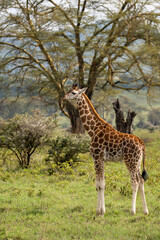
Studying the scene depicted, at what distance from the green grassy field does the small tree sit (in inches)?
49.4

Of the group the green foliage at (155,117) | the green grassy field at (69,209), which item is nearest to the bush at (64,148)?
the green grassy field at (69,209)

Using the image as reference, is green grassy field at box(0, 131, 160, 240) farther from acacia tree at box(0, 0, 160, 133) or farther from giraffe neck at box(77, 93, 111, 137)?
acacia tree at box(0, 0, 160, 133)

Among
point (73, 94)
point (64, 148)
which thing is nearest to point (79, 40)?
point (64, 148)

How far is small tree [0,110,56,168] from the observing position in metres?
10.9

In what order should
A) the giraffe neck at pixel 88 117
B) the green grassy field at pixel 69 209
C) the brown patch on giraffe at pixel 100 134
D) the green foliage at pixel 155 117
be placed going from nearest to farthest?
the green grassy field at pixel 69 209
the brown patch on giraffe at pixel 100 134
the giraffe neck at pixel 88 117
the green foliage at pixel 155 117

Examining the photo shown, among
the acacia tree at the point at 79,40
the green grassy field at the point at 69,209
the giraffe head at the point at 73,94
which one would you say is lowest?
the green grassy field at the point at 69,209

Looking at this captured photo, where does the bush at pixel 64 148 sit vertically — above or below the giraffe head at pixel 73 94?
below

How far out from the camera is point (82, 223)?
5758mm

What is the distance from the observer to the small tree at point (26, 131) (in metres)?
10.9

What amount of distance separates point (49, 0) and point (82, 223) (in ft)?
53.7

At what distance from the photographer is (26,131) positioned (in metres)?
10.9

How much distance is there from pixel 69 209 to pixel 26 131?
4.72m

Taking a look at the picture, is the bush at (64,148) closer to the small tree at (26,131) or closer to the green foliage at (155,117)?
the small tree at (26,131)

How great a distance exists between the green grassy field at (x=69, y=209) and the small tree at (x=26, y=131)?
1255mm
